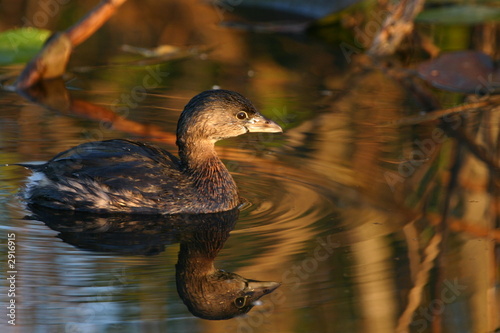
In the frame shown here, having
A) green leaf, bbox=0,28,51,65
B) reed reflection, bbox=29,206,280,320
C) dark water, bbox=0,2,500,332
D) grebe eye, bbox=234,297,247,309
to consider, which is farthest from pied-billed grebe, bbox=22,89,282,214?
green leaf, bbox=0,28,51,65

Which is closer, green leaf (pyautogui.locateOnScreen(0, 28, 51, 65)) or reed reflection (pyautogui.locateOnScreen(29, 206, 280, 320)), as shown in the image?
reed reflection (pyautogui.locateOnScreen(29, 206, 280, 320))

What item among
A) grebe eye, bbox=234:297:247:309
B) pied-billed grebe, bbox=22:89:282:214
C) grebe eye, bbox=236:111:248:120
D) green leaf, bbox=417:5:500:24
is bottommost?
grebe eye, bbox=234:297:247:309

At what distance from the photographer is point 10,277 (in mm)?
4930

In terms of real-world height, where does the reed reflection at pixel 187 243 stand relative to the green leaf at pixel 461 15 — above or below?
below

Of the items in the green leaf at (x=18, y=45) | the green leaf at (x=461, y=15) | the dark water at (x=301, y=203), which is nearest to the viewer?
the dark water at (x=301, y=203)

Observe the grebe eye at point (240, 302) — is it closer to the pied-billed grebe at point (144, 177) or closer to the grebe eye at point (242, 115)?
the pied-billed grebe at point (144, 177)

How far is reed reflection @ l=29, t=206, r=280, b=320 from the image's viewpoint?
15.8ft

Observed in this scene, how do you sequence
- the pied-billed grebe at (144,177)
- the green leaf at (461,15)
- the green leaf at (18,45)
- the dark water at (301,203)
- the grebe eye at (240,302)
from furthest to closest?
the green leaf at (461,15) → the green leaf at (18,45) → the pied-billed grebe at (144,177) → the grebe eye at (240,302) → the dark water at (301,203)

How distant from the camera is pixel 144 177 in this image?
613 centimetres

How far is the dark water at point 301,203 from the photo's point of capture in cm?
462

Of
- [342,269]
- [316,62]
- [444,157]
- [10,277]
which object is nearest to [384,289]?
[342,269]

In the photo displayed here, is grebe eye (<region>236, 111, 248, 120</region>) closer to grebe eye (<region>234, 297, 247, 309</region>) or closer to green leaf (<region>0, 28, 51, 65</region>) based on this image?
grebe eye (<region>234, 297, 247, 309</region>)

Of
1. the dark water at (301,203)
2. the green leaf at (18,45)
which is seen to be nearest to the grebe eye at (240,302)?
the dark water at (301,203)

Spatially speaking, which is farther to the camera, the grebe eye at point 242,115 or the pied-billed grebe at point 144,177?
the grebe eye at point 242,115
